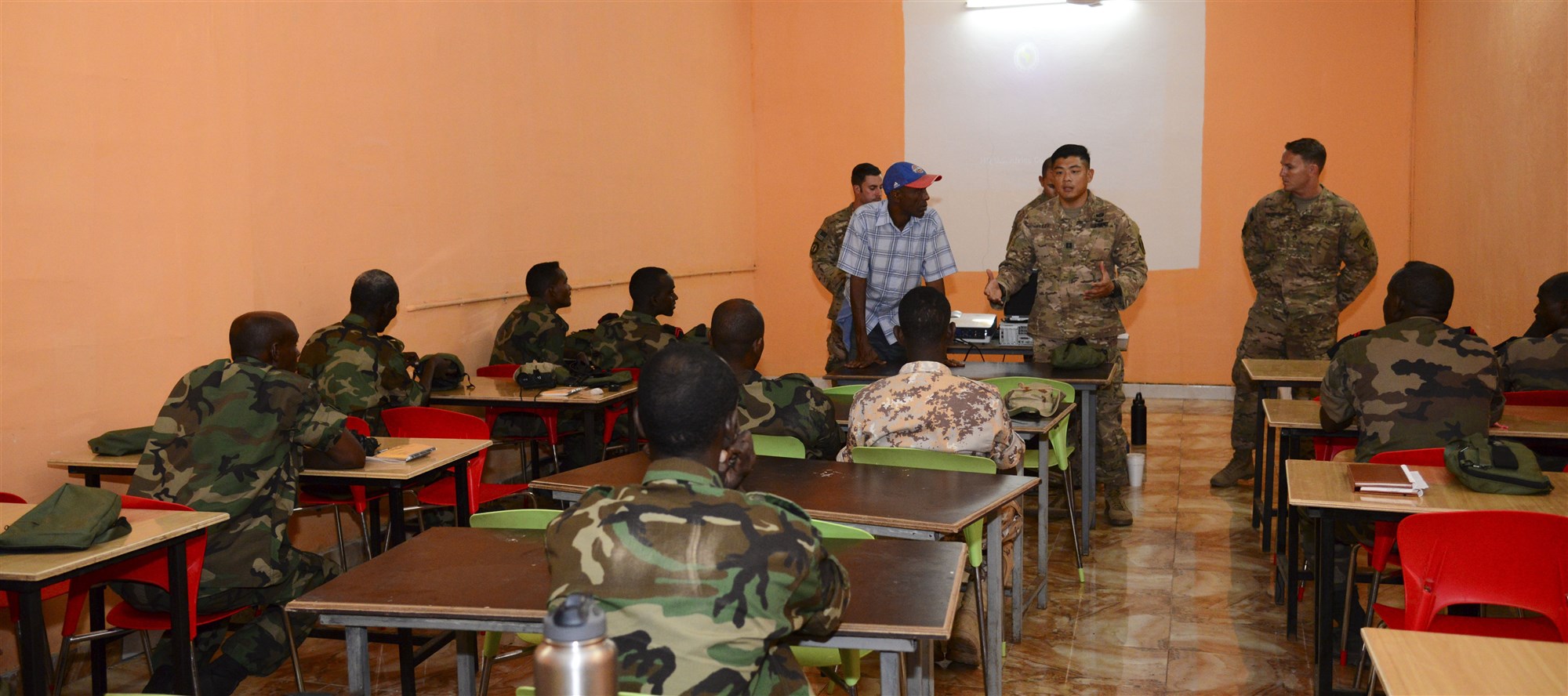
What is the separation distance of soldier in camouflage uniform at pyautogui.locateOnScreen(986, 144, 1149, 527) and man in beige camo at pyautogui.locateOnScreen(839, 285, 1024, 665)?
1.97 meters

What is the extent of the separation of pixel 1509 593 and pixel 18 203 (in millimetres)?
4415

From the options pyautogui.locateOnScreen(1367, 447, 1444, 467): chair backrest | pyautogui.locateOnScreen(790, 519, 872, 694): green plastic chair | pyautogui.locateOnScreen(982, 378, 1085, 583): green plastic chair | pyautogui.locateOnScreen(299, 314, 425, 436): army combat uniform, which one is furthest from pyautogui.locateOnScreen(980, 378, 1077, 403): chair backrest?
pyautogui.locateOnScreen(299, 314, 425, 436): army combat uniform

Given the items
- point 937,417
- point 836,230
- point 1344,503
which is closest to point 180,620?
point 937,417

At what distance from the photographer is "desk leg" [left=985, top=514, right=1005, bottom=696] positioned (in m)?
3.28

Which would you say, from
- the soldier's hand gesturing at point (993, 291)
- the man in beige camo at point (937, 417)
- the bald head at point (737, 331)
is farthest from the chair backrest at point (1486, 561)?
the soldier's hand gesturing at point (993, 291)

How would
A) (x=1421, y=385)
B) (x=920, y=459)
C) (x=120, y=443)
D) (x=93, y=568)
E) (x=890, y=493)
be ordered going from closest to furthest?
(x=93, y=568)
(x=890, y=493)
(x=920, y=459)
(x=1421, y=385)
(x=120, y=443)

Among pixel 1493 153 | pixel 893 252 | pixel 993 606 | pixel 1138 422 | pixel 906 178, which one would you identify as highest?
pixel 1493 153

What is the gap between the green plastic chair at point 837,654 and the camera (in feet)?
8.46

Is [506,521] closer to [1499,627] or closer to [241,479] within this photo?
[241,479]

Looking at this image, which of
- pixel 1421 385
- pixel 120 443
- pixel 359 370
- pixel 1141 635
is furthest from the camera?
pixel 359 370

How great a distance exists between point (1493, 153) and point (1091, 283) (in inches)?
108

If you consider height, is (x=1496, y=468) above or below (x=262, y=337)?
below

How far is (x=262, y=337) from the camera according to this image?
350cm

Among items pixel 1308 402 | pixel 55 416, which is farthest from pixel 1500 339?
pixel 55 416
